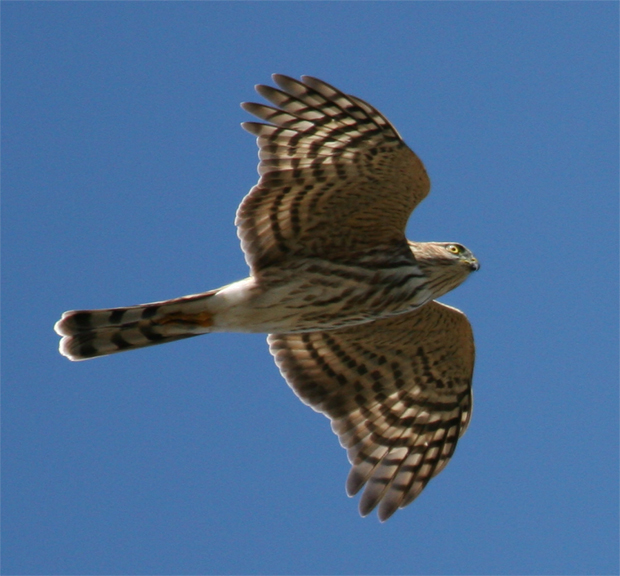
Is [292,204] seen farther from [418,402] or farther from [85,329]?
[418,402]

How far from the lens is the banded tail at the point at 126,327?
8.57 metres

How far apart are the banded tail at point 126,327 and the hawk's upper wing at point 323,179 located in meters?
0.70

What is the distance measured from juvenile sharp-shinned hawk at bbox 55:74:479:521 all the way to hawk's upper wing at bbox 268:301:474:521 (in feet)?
0.04

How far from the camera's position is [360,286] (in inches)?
349

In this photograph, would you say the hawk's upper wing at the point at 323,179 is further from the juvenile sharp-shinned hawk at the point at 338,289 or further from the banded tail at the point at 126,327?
the banded tail at the point at 126,327

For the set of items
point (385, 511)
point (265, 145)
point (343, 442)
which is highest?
point (265, 145)

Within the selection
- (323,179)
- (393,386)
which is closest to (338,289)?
(323,179)

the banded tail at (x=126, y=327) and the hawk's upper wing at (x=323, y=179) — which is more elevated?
the hawk's upper wing at (x=323, y=179)

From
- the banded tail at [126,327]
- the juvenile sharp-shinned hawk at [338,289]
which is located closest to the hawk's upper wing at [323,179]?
the juvenile sharp-shinned hawk at [338,289]

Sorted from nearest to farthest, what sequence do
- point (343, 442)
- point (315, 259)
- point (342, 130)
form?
point (342, 130) < point (315, 259) < point (343, 442)

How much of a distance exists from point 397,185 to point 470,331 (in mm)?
1897

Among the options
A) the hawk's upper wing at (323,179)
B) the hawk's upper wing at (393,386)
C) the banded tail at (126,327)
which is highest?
the hawk's upper wing at (323,179)

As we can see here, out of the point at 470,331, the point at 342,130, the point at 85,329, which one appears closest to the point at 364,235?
the point at 342,130

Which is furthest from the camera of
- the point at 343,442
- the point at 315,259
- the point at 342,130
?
the point at 343,442
